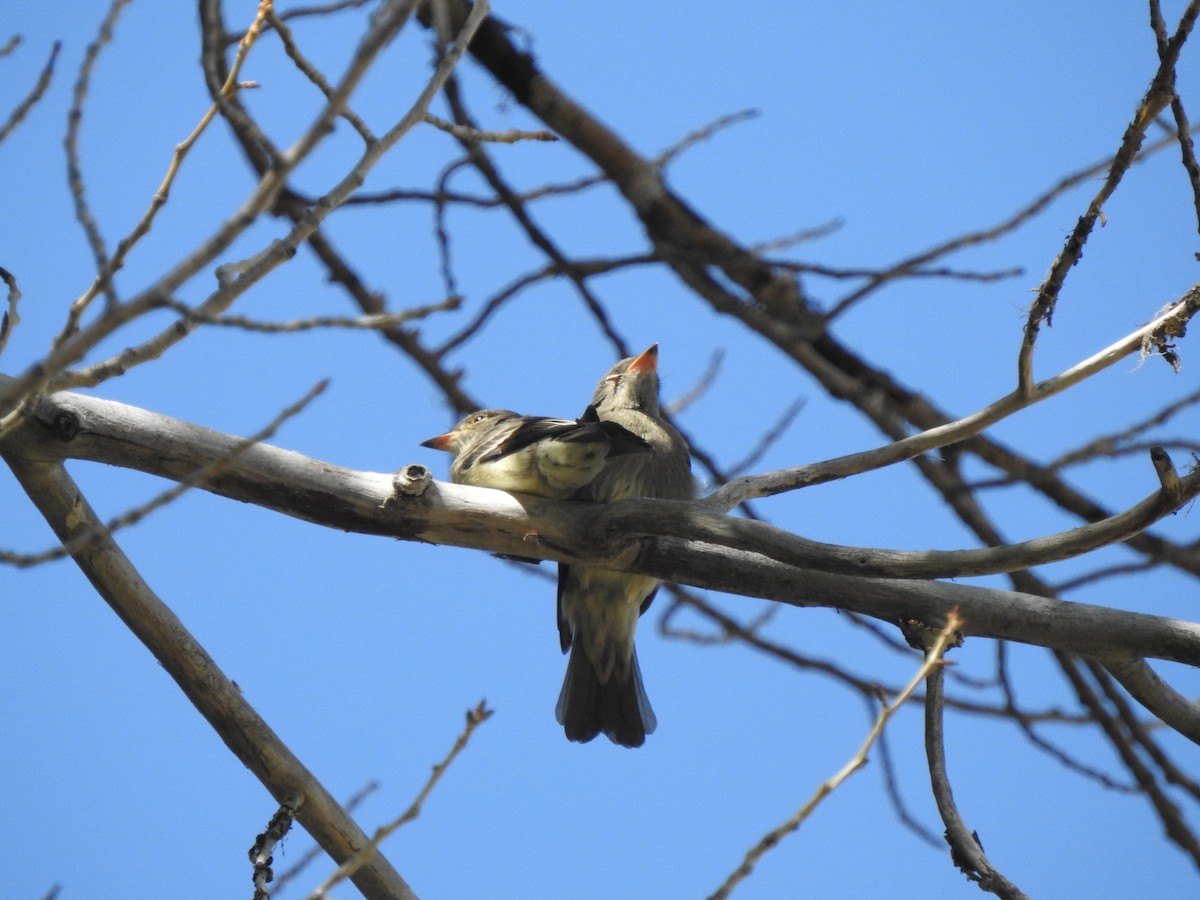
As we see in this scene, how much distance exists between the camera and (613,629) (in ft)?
16.1

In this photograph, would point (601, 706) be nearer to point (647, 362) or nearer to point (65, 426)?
point (647, 362)

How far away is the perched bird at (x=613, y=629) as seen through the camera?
4.76 metres

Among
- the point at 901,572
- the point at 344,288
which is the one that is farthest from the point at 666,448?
the point at 901,572

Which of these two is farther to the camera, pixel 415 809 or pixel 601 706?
pixel 601 706

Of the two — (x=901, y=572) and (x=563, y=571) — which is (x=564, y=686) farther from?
(x=901, y=572)

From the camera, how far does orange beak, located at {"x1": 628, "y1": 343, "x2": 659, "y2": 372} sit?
220 inches

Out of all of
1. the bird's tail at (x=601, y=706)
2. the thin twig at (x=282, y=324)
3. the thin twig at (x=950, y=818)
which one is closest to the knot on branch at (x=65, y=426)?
the thin twig at (x=282, y=324)

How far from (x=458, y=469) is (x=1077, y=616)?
7.28ft

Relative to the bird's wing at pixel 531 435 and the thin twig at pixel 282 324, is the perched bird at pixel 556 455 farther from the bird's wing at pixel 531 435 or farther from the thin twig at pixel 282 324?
the thin twig at pixel 282 324

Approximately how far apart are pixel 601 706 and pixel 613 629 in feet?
1.23

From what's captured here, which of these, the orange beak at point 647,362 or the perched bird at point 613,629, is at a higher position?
the orange beak at point 647,362

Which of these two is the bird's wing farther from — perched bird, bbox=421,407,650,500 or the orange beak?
the orange beak

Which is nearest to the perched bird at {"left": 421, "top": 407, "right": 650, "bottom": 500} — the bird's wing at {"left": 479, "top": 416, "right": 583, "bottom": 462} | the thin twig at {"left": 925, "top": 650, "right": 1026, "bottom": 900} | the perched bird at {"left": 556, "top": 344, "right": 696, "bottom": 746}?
the bird's wing at {"left": 479, "top": 416, "right": 583, "bottom": 462}

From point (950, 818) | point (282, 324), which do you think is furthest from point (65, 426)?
point (950, 818)
